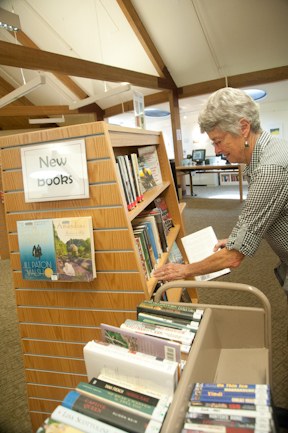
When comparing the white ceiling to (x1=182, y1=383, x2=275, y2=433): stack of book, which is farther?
the white ceiling

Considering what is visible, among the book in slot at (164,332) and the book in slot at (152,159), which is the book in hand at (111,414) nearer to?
the book in slot at (164,332)

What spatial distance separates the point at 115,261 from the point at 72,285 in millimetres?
286

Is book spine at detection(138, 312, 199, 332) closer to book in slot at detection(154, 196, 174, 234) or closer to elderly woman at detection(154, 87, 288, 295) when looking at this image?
elderly woman at detection(154, 87, 288, 295)

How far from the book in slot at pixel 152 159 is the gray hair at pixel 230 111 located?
0.83 meters

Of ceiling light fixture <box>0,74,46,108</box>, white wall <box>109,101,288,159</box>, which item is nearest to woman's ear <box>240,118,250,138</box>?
ceiling light fixture <box>0,74,46,108</box>

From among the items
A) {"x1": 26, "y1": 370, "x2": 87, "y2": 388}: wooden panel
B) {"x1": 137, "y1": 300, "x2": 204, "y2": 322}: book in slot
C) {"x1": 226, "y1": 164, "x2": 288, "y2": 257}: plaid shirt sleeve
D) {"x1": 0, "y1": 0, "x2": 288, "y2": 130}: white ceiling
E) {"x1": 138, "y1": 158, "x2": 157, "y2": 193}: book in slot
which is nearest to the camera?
{"x1": 137, "y1": 300, "x2": 204, "y2": 322}: book in slot

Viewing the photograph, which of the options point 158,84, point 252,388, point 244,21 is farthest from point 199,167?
point 252,388

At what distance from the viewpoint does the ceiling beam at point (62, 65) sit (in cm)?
437

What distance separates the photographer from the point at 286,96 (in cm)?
930

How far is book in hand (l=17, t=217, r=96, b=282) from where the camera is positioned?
1336 mm

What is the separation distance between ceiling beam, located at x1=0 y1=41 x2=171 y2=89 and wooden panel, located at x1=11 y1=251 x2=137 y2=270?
4242mm

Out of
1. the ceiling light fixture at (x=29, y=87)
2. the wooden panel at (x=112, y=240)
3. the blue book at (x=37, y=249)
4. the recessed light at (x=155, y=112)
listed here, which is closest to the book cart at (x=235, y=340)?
the wooden panel at (x=112, y=240)

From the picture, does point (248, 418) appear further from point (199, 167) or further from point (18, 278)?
point (199, 167)

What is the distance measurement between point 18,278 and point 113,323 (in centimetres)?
55
